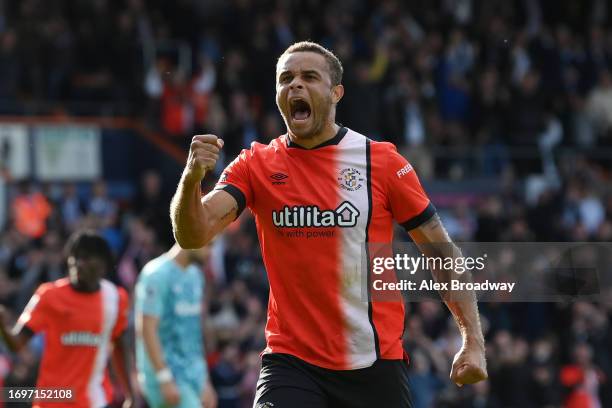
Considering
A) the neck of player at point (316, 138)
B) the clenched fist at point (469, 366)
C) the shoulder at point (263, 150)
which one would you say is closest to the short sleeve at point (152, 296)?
the shoulder at point (263, 150)

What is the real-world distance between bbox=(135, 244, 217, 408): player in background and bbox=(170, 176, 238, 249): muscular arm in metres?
3.93

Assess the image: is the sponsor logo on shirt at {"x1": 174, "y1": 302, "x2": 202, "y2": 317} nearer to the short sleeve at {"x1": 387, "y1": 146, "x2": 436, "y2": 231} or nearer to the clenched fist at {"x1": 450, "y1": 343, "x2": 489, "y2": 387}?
the short sleeve at {"x1": 387, "y1": 146, "x2": 436, "y2": 231}

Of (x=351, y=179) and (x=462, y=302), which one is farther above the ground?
(x=351, y=179)

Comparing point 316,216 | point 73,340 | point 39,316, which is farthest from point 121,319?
point 316,216

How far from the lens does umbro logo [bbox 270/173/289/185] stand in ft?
20.9

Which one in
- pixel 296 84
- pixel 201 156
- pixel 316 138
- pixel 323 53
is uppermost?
pixel 323 53

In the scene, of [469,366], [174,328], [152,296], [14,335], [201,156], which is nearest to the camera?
[201,156]

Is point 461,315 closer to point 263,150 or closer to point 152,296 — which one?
point 263,150

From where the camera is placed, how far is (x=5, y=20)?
19.5m

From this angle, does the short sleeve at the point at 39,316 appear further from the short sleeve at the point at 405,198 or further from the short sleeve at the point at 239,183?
the short sleeve at the point at 405,198

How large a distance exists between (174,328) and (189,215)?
14.7 feet

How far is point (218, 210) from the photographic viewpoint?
20.2 feet

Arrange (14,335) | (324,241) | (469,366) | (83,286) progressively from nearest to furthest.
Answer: (469,366) → (324,241) → (14,335) → (83,286)

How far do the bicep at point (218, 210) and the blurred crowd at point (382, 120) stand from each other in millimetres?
5621
